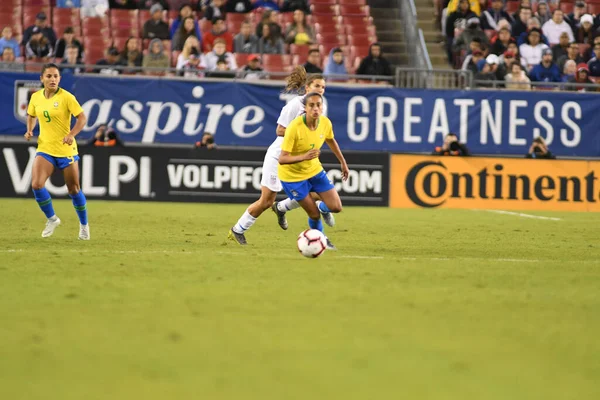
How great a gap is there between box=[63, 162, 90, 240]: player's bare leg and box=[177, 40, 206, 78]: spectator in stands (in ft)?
30.4

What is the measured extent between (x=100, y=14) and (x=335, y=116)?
624 centimetres

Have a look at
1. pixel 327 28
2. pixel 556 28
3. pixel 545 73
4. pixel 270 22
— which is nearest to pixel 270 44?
pixel 270 22

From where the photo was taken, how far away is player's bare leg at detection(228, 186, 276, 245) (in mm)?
12000

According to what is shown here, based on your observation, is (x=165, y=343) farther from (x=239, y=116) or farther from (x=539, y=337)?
(x=239, y=116)

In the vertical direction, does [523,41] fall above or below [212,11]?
below

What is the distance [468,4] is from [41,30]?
988 cm

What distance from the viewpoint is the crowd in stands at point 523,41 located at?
2311 centimetres

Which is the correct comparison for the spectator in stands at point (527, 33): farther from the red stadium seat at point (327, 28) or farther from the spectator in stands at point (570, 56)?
the red stadium seat at point (327, 28)

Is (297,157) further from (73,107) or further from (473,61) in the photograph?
(473,61)

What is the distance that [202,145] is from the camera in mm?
21344

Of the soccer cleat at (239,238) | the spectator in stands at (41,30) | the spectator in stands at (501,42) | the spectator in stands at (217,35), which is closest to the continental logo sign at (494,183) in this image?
the spectator in stands at (501,42)

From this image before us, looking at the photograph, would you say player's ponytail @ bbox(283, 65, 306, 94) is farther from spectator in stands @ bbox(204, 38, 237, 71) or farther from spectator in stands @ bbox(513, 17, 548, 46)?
spectator in stands @ bbox(513, 17, 548, 46)

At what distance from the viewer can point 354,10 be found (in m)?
26.3

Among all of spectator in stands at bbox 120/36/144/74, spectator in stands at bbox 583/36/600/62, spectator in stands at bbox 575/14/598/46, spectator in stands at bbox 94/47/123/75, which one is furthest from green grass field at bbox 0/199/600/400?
spectator in stands at bbox 575/14/598/46
